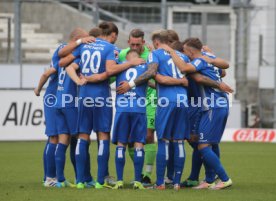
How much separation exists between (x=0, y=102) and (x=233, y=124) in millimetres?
7629

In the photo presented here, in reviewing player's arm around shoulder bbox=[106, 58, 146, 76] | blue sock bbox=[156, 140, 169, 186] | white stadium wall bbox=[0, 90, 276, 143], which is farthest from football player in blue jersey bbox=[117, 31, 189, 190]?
white stadium wall bbox=[0, 90, 276, 143]

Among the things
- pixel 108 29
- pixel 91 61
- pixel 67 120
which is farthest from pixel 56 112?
pixel 108 29

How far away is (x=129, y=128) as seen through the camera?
46.2 feet

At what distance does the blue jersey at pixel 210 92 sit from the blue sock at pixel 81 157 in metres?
1.82

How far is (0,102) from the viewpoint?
89.0ft

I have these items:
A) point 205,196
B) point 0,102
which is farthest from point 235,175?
point 0,102

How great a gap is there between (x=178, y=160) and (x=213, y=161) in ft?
1.71

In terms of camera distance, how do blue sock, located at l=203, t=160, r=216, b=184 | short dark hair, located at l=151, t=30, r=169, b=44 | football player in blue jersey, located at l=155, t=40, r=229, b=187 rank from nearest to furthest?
1. football player in blue jersey, located at l=155, t=40, r=229, b=187
2. short dark hair, located at l=151, t=30, r=169, b=44
3. blue sock, located at l=203, t=160, r=216, b=184

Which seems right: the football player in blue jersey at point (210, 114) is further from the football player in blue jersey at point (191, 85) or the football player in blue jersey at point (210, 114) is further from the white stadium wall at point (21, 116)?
the white stadium wall at point (21, 116)

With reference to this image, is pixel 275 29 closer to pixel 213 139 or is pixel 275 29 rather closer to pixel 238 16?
pixel 238 16

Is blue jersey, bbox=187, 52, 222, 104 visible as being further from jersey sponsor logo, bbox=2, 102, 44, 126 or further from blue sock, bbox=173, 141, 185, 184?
jersey sponsor logo, bbox=2, 102, 44, 126


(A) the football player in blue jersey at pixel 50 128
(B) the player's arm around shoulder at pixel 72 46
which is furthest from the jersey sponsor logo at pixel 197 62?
(A) the football player in blue jersey at pixel 50 128

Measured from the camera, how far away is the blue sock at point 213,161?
14.1 meters

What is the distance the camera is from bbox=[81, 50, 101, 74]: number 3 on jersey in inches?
557
